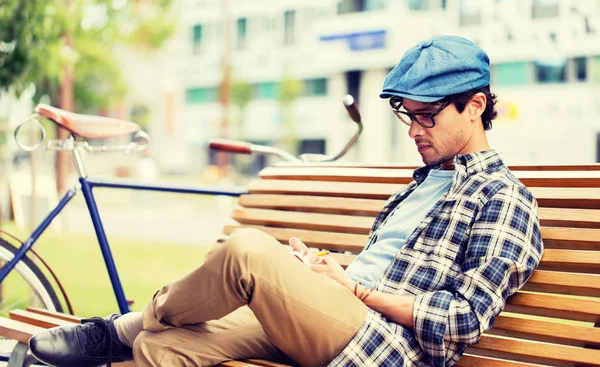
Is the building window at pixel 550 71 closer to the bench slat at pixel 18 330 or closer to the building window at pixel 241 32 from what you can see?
the building window at pixel 241 32

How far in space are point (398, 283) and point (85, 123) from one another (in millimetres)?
1835

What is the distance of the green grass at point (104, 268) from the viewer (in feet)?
19.7

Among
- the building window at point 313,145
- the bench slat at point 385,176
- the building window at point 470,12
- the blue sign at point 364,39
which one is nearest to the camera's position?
the bench slat at point 385,176

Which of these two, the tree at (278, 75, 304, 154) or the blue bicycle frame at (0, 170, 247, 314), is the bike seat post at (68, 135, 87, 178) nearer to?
the blue bicycle frame at (0, 170, 247, 314)

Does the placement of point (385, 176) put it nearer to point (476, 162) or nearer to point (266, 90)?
point (476, 162)

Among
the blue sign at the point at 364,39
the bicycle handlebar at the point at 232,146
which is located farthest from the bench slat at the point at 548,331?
the blue sign at the point at 364,39

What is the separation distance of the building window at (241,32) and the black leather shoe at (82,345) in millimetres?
40227

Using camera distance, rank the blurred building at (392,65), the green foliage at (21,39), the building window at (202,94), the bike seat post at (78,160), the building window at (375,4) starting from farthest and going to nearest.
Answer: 1. the building window at (202,94)
2. the building window at (375,4)
3. the blurred building at (392,65)
4. the green foliage at (21,39)
5. the bike seat post at (78,160)

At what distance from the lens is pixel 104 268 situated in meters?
7.25

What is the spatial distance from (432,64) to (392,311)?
761 mm

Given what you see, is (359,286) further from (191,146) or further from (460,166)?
(191,146)

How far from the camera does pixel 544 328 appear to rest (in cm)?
238

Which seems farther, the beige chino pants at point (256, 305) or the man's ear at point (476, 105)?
the man's ear at point (476, 105)

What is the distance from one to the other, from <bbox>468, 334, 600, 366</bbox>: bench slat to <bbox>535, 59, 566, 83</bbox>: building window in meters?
29.2
